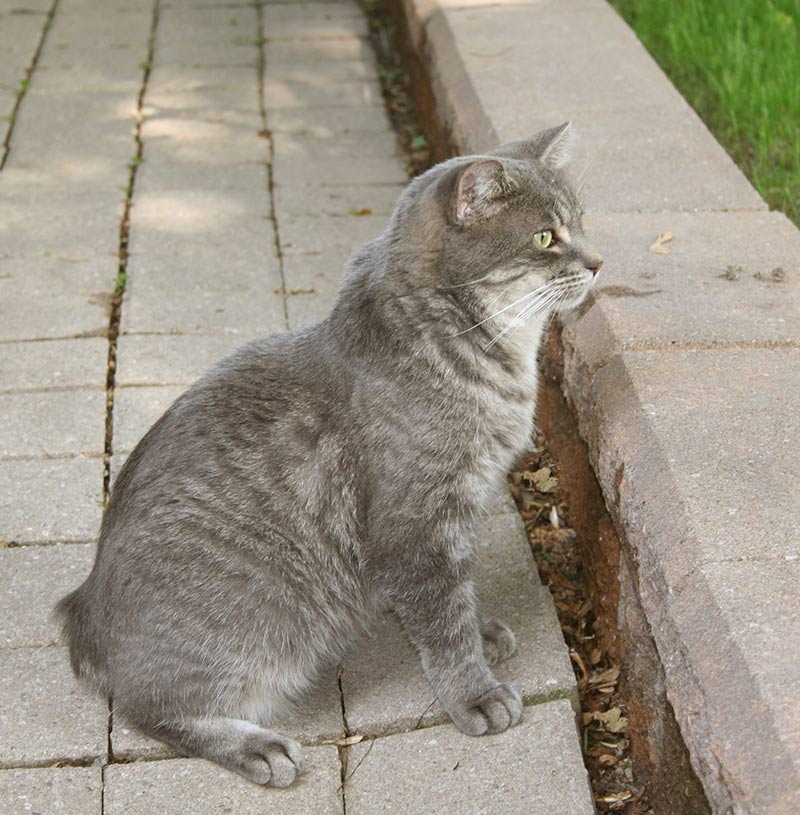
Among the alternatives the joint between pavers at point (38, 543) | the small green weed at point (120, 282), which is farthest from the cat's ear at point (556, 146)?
the small green weed at point (120, 282)

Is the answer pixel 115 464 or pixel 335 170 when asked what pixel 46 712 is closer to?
pixel 115 464

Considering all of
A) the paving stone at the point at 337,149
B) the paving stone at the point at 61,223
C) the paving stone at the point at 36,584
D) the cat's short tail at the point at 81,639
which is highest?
the cat's short tail at the point at 81,639

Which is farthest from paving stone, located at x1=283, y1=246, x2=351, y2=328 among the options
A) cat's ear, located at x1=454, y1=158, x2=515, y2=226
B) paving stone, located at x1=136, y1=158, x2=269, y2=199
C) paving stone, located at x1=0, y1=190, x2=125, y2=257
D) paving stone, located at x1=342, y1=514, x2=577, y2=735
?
cat's ear, located at x1=454, y1=158, x2=515, y2=226

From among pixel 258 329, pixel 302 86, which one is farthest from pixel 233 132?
pixel 258 329

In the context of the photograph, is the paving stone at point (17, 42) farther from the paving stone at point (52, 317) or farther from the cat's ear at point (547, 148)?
the cat's ear at point (547, 148)

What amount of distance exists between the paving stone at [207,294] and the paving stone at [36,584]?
115 cm

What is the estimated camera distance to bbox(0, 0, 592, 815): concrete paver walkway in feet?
9.00

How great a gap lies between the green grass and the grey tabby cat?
84.1 inches

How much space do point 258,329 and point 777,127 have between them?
2447mm

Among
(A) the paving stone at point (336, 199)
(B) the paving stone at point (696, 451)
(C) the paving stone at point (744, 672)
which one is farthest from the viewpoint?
(A) the paving stone at point (336, 199)

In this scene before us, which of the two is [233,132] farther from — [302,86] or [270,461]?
[270,461]

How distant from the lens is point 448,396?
2.83m

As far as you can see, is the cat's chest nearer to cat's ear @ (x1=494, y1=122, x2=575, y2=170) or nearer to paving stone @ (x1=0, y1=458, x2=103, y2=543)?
cat's ear @ (x1=494, y1=122, x2=575, y2=170)

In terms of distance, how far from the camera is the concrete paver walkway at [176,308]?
9.00 ft
